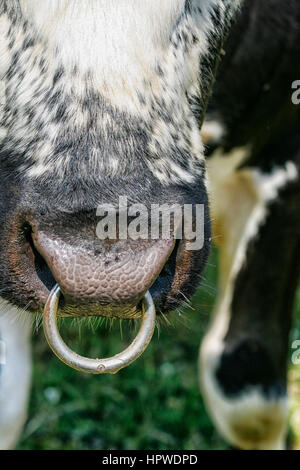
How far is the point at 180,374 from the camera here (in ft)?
10.5

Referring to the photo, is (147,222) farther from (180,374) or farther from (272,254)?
(180,374)

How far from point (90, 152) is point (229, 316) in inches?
57.6

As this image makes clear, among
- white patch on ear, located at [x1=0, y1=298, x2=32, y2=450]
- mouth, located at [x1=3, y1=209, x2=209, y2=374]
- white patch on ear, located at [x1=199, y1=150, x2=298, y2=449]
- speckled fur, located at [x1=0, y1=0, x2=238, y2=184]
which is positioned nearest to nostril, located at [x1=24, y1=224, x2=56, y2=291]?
mouth, located at [x1=3, y1=209, x2=209, y2=374]

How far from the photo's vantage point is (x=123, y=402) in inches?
119

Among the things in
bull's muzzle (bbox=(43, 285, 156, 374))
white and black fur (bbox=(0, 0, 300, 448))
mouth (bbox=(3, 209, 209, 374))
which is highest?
A: white and black fur (bbox=(0, 0, 300, 448))

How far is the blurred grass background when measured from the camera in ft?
9.25

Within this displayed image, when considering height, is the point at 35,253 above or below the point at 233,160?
below

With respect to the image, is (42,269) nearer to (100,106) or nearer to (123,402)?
(100,106)

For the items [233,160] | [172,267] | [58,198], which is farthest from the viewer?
[233,160]

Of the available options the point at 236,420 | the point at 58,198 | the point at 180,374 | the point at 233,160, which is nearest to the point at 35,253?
the point at 58,198

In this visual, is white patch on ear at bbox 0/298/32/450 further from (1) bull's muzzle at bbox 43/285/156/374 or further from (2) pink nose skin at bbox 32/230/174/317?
(2) pink nose skin at bbox 32/230/174/317

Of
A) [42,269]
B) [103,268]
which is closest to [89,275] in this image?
[103,268]

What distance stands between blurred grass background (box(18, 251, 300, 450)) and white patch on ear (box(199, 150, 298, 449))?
121 mm

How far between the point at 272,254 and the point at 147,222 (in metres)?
1.34
